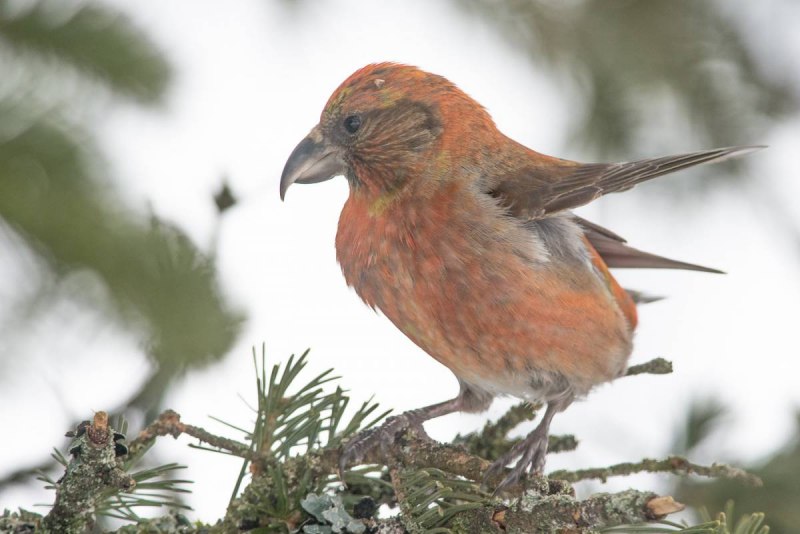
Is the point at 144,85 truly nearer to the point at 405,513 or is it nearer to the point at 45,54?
the point at 45,54

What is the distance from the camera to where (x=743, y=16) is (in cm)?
345

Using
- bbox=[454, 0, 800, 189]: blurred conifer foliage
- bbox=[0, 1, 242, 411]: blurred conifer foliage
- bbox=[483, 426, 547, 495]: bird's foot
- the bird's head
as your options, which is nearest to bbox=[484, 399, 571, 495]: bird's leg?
bbox=[483, 426, 547, 495]: bird's foot

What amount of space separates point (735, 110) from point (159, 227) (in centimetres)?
236

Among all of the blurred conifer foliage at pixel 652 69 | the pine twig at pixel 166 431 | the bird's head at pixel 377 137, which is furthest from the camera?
the blurred conifer foliage at pixel 652 69

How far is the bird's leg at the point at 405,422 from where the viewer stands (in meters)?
1.91

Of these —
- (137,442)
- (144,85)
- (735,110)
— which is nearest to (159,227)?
(144,85)

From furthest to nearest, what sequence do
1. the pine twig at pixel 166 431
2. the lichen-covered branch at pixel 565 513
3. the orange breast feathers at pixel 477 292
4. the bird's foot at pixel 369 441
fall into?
the orange breast feathers at pixel 477 292 → the bird's foot at pixel 369 441 → the pine twig at pixel 166 431 → the lichen-covered branch at pixel 565 513

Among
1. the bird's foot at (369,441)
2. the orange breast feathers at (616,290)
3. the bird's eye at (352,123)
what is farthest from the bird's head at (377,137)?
the bird's foot at (369,441)

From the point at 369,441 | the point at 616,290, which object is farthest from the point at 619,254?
the point at 369,441

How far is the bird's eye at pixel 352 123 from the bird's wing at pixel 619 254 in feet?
2.67

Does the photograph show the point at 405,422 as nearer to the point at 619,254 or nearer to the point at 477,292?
the point at 477,292

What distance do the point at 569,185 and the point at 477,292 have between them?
51 cm

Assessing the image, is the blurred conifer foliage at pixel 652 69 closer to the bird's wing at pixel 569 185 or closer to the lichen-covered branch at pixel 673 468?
the bird's wing at pixel 569 185

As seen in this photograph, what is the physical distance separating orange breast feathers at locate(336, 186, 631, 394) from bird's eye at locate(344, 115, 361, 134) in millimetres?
294
